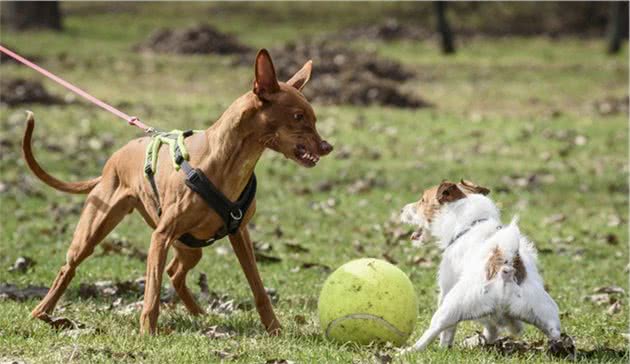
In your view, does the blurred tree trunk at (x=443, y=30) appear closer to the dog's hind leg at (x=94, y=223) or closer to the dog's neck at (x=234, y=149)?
the dog's hind leg at (x=94, y=223)

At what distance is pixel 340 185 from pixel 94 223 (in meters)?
7.79

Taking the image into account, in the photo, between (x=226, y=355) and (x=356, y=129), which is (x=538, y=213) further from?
(x=226, y=355)

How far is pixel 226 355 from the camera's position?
595cm

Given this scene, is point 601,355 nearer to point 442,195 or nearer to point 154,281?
point 442,195

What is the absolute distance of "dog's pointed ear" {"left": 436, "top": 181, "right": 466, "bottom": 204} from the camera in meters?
7.01

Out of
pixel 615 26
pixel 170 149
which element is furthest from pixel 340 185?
pixel 615 26

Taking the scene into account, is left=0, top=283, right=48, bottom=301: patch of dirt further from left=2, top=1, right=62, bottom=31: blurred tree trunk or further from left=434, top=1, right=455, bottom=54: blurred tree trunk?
left=2, top=1, right=62, bottom=31: blurred tree trunk

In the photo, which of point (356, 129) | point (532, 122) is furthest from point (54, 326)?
point (532, 122)

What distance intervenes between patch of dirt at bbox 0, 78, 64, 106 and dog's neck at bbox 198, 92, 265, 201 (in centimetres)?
1448

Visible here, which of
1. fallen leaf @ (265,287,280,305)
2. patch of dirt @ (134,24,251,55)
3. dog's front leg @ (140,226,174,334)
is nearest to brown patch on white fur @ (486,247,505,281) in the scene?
dog's front leg @ (140,226,174,334)

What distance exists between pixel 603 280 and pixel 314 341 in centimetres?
408

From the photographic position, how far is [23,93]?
20.6 meters

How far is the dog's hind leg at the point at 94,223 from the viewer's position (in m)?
7.15

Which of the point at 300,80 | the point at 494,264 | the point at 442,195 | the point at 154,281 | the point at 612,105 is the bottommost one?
the point at 612,105
